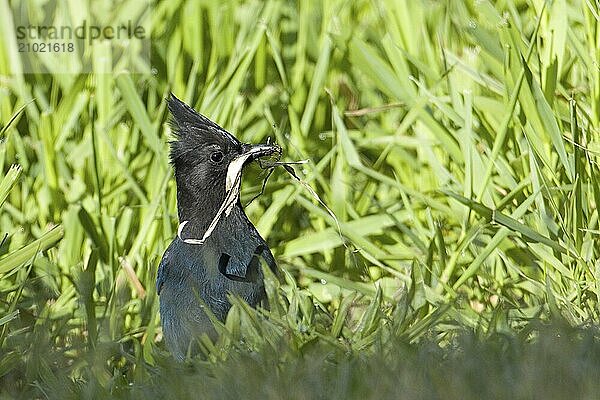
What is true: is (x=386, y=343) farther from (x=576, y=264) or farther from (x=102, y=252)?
(x=102, y=252)

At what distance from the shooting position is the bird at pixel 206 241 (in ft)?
7.64

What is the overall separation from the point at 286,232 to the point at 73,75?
802 millimetres

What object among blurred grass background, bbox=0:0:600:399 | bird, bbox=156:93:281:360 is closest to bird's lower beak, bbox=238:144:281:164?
bird, bbox=156:93:281:360

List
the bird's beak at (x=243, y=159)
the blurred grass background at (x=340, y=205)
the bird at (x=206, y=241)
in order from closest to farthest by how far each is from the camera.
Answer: the blurred grass background at (x=340, y=205), the bird at (x=206, y=241), the bird's beak at (x=243, y=159)

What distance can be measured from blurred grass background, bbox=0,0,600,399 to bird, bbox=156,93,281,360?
0.25 feet

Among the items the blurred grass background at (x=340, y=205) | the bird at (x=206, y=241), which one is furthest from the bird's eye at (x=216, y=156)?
the blurred grass background at (x=340, y=205)

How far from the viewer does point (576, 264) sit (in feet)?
8.06

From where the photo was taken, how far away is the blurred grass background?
6.52 ft

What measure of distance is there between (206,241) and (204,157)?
0.65 feet

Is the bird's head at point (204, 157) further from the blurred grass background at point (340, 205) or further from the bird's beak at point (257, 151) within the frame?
the blurred grass background at point (340, 205)

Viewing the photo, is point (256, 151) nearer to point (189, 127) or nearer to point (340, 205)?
point (189, 127)

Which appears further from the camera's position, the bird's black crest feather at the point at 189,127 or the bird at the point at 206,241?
the bird's black crest feather at the point at 189,127

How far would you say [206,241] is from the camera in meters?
2.39

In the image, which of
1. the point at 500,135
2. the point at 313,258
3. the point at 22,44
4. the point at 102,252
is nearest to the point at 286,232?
the point at 313,258
